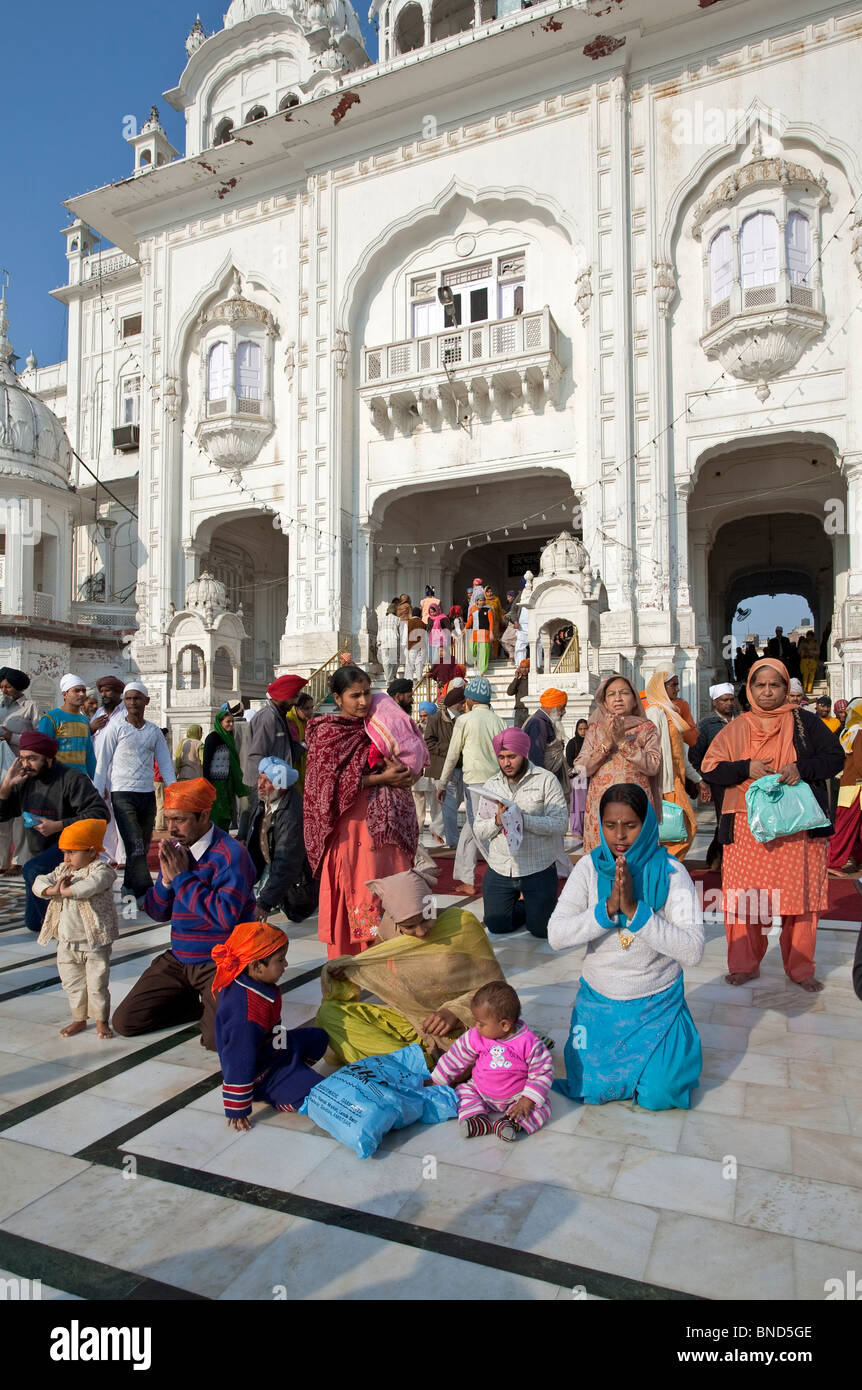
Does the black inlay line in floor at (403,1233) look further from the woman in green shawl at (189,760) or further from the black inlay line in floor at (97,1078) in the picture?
→ the woman in green shawl at (189,760)

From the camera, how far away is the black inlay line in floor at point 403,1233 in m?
1.88

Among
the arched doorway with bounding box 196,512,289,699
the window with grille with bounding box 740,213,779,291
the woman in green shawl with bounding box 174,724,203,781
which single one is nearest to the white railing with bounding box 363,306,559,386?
the window with grille with bounding box 740,213,779,291

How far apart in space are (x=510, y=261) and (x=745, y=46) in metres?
4.73

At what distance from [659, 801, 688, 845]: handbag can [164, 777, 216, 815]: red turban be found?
2.62 m

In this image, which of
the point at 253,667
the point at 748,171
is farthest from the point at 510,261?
the point at 253,667

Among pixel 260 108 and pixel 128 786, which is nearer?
pixel 128 786

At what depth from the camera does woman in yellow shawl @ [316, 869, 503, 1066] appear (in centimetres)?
321

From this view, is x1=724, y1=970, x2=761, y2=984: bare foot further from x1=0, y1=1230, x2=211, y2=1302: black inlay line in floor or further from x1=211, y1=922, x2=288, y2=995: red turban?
x1=0, y1=1230, x2=211, y2=1302: black inlay line in floor

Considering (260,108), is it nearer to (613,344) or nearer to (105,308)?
(105,308)

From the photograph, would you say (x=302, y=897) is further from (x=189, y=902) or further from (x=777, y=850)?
(x=777, y=850)

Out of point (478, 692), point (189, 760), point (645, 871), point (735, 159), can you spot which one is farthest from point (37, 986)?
point (735, 159)

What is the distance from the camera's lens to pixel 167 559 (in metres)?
17.7

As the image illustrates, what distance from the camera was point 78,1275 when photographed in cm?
196
